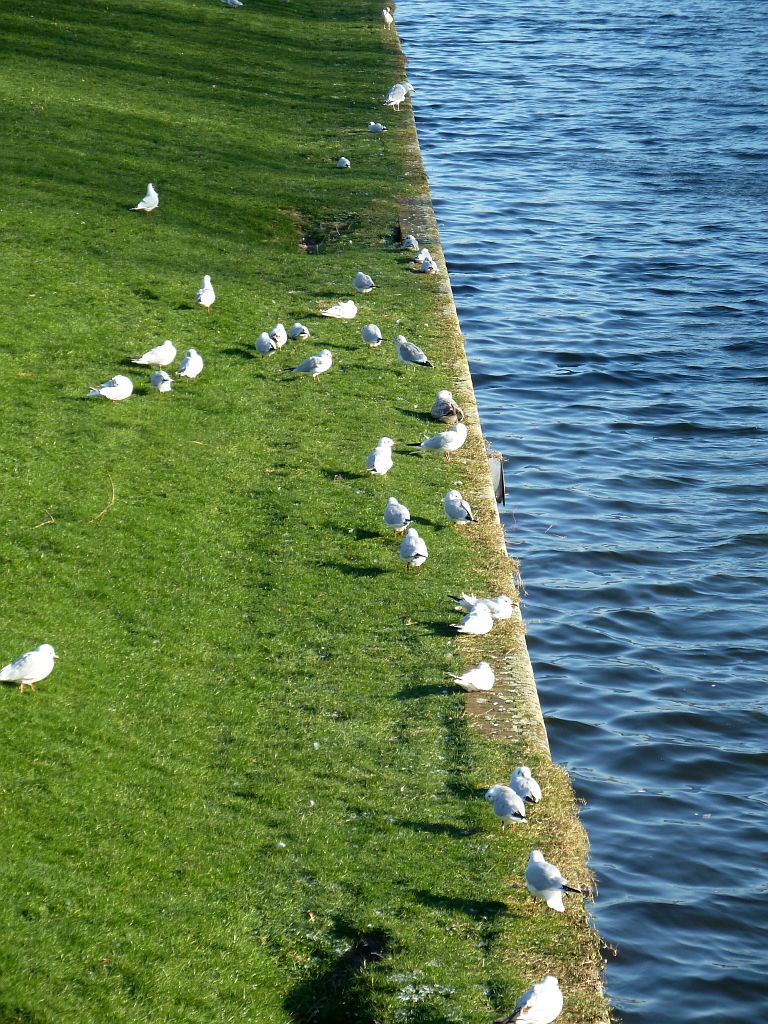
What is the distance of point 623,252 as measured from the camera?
21.8 m

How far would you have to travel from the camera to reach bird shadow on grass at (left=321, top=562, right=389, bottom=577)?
30.6ft

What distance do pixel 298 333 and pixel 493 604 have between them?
5.07 m

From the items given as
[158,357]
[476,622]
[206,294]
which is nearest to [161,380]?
[158,357]

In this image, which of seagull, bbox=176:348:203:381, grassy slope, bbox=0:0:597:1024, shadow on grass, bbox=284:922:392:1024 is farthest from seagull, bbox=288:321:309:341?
shadow on grass, bbox=284:922:392:1024

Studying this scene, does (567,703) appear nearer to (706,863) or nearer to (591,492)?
(706,863)

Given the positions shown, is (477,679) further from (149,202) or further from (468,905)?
(149,202)

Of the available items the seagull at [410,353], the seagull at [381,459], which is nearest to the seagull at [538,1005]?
the seagull at [381,459]

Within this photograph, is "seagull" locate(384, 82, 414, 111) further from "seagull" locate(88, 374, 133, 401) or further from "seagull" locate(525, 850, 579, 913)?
"seagull" locate(525, 850, 579, 913)

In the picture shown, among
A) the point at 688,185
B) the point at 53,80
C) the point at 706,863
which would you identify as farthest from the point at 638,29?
the point at 706,863

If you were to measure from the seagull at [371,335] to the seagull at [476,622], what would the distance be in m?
5.24

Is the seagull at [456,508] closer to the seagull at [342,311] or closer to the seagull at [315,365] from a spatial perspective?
the seagull at [315,365]

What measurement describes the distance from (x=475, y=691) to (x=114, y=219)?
905 cm

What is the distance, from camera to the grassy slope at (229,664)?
5.94m

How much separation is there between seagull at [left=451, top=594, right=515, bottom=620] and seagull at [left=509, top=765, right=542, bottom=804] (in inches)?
72.1
